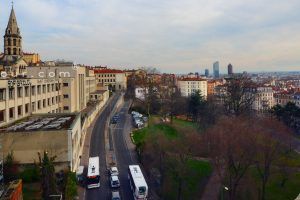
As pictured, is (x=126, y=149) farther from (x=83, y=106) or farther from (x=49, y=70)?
(x=83, y=106)

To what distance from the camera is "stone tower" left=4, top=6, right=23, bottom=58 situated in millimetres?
91812

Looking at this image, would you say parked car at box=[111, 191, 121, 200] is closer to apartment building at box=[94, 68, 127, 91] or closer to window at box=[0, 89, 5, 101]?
window at box=[0, 89, 5, 101]

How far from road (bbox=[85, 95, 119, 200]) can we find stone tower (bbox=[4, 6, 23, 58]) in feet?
89.1

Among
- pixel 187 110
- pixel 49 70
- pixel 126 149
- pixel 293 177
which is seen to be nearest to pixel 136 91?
pixel 187 110


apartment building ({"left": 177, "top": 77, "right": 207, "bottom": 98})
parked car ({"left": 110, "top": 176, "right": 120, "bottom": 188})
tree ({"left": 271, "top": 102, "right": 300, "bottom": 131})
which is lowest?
parked car ({"left": 110, "top": 176, "right": 120, "bottom": 188})

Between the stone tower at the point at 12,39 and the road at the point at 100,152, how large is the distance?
27149mm

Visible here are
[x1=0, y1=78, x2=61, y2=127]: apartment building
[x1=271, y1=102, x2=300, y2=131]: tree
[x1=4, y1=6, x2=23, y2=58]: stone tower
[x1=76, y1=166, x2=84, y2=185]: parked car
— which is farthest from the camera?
[x1=4, y1=6, x2=23, y2=58]: stone tower

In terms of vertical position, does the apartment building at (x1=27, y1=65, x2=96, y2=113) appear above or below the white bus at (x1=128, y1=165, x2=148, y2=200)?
above

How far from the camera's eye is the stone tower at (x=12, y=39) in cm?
9181

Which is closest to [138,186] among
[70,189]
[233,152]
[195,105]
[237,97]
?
[70,189]

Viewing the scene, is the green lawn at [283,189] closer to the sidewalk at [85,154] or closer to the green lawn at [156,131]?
the green lawn at [156,131]

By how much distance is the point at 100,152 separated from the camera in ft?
181

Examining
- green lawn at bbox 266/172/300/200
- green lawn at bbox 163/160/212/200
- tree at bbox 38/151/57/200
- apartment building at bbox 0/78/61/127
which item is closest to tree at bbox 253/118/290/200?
green lawn at bbox 266/172/300/200

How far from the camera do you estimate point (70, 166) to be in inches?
1548
